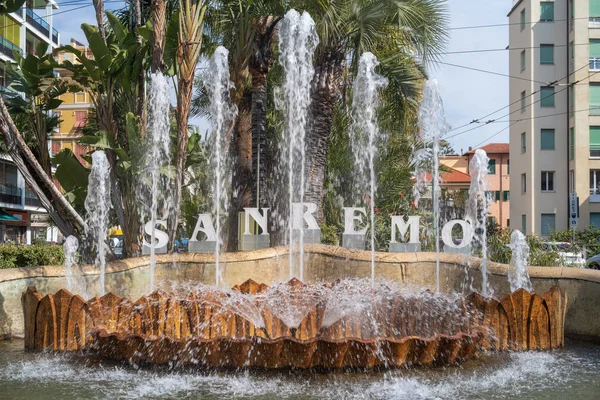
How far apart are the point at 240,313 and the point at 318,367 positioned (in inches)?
63.0

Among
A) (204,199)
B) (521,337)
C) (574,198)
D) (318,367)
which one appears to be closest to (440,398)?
(318,367)

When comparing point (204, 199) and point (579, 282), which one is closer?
point (579, 282)

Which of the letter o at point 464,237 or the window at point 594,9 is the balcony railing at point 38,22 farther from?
→ the letter o at point 464,237

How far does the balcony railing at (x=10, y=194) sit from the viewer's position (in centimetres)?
3808

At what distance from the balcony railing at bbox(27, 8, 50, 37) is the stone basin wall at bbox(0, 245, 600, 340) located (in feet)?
122

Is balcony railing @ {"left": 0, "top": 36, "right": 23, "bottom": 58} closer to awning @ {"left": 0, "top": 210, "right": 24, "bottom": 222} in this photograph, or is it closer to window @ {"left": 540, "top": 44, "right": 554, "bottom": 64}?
awning @ {"left": 0, "top": 210, "right": 24, "bottom": 222}

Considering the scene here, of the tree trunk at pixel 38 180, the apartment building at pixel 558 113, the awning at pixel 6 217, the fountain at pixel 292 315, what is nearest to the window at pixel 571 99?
the apartment building at pixel 558 113

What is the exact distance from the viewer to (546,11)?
3844cm

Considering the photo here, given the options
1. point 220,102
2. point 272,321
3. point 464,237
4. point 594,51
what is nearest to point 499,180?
point 594,51

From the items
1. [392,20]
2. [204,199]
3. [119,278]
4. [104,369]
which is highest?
[392,20]

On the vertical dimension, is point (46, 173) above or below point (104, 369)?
above

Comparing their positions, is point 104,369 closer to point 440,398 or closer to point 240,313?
point 240,313

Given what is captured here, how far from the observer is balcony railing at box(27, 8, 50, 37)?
41.6m

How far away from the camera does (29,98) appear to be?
11.2 meters
